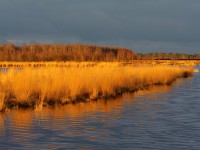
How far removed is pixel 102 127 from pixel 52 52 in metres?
55.8

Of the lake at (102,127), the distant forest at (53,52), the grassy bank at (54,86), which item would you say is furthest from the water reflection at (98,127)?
the distant forest at (53,52)

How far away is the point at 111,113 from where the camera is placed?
13727mm

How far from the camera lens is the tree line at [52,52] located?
63184 mm

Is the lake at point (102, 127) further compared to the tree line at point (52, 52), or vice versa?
the tree line at point (52, 52)

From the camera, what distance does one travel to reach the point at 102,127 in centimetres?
1085

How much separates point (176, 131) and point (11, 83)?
7.22 m

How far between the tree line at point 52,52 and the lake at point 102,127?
48.1m

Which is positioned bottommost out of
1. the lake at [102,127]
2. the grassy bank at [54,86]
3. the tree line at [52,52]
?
the lake at [102,127]

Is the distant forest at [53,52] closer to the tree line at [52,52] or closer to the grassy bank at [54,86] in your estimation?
the tree line at [52,52]

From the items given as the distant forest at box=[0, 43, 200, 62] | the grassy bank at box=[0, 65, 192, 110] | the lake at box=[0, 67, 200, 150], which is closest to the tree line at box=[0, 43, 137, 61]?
the distant forest at box=[0, 43, 200, 62]

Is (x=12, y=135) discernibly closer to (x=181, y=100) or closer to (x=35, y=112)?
(x=35, y=112)

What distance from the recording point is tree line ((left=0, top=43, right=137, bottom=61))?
6318 cm

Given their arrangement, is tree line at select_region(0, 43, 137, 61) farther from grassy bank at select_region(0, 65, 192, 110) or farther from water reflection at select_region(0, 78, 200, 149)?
water reflection at select_region(0, 78, 200, 149)

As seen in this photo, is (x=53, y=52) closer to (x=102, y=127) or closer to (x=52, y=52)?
(x=52, y=52)
